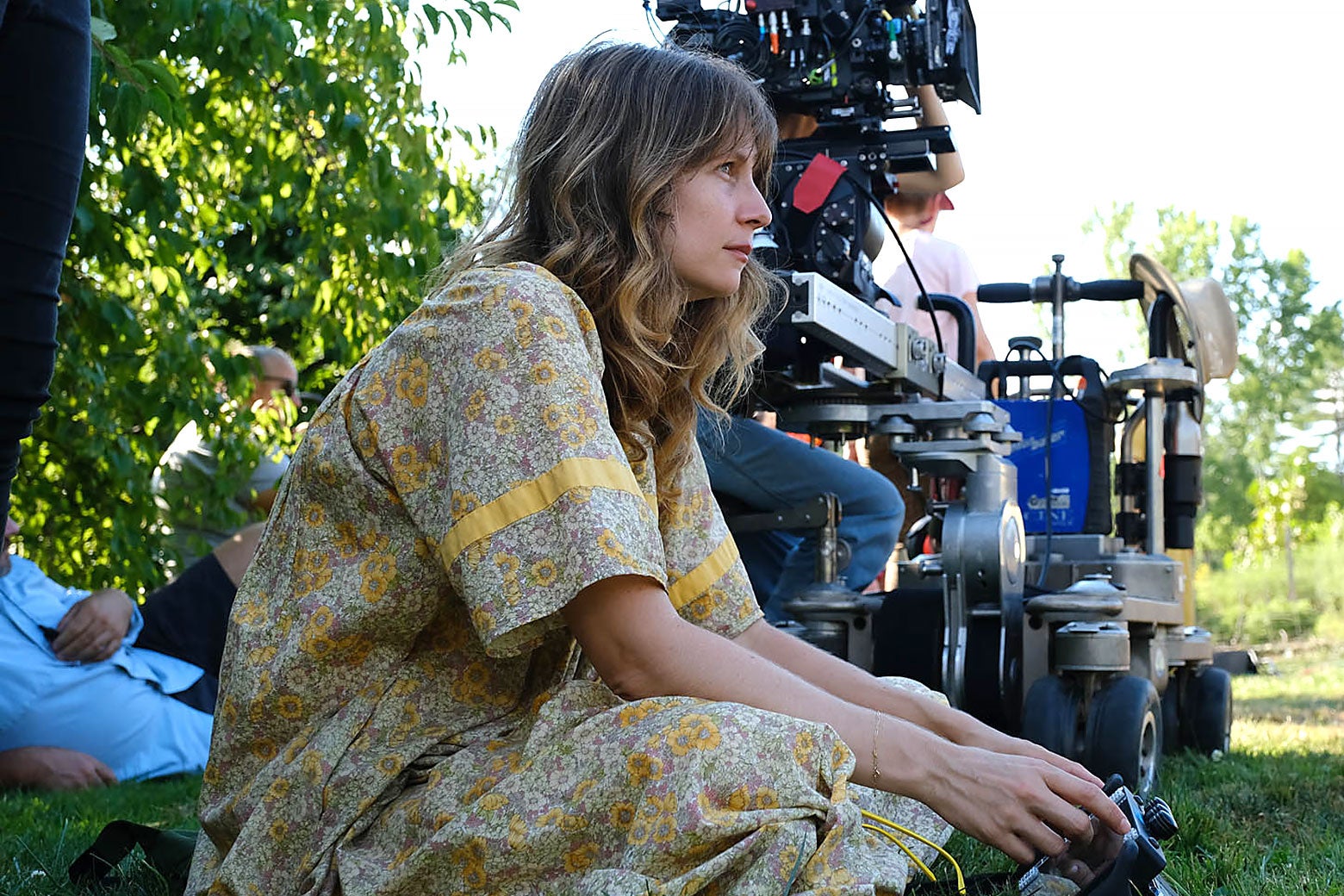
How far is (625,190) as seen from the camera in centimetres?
190

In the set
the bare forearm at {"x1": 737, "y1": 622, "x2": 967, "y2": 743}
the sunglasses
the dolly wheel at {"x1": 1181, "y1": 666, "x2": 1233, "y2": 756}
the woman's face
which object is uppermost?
the woman's face

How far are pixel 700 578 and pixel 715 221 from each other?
0.52 metres

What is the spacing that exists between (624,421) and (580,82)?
1.53 feet

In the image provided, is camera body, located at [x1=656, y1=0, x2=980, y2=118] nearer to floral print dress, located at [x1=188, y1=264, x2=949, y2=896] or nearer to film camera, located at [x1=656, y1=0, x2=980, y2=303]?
film camera, located at [x1=656, y1=0, x2=980, y2=303]

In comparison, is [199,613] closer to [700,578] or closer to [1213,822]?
[700,578]

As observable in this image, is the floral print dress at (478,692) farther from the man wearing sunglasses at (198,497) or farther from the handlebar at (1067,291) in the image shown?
the man wearing sunglasses at (198,497)

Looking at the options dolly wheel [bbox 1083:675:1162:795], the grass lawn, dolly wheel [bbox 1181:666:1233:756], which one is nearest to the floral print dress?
the grass lawn

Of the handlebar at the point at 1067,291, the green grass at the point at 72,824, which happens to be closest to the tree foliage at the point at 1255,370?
the handlebar at the point at 1067,291

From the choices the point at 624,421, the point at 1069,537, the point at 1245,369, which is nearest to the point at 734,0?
the point at 1069,537

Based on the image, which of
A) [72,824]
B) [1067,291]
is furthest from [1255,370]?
[72,824]

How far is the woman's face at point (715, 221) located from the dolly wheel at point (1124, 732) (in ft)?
5.05

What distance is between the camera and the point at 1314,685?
7562 mm

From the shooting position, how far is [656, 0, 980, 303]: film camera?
3.40 m

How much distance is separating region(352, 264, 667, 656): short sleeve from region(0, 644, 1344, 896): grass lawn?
0.86 meters
